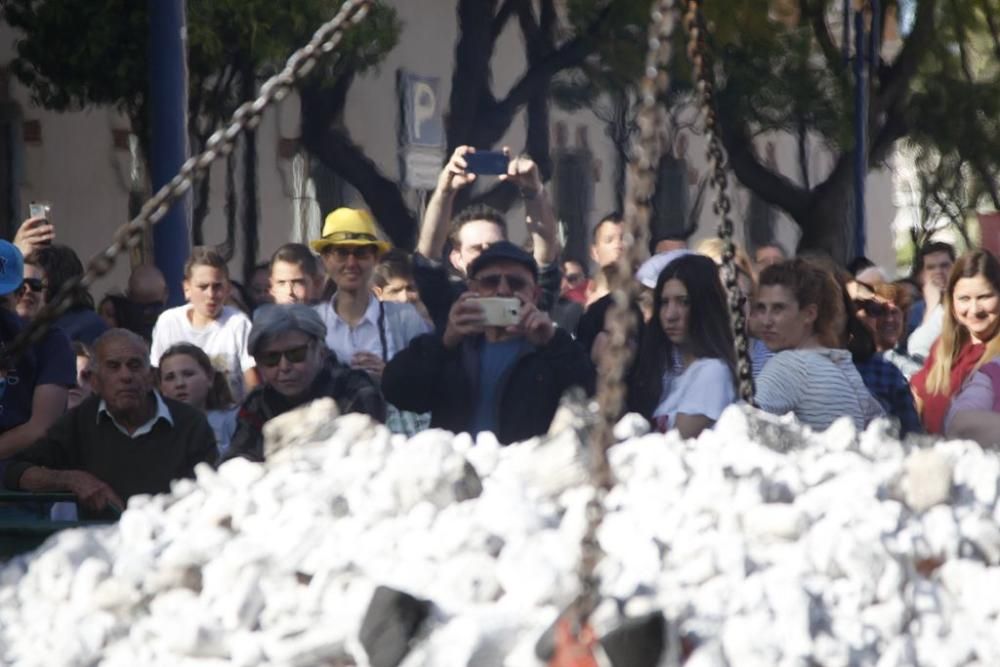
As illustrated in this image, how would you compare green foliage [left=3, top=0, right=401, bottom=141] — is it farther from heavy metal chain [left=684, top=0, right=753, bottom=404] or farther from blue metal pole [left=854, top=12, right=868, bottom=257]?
heavy metal chain [left=684, top=0, right=753, bottom=404]

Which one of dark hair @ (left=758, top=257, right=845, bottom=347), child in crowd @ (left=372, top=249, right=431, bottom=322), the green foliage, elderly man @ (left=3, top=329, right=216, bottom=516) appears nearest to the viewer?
elderly man @ (left=3, top=329, right=216, bottom=516)

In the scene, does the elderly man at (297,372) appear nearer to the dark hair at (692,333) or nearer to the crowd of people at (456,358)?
the crowd of people at (456,358)

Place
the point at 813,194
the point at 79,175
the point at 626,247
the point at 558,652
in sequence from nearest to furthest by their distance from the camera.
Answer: the point at 558,652 → the point at 626,247 → the point at 79,175 → the point at 813,194

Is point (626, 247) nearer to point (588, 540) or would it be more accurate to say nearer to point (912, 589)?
point (588, 540)

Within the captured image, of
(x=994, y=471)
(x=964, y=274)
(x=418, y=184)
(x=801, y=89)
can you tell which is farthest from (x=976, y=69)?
(x=994, y=471)

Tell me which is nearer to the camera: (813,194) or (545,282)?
(545,282)

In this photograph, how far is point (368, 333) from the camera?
6.48 meters

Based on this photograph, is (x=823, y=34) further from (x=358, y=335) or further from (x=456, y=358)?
(x=456, y=358)

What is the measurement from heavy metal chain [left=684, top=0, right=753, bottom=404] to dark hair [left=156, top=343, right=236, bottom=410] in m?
2.06

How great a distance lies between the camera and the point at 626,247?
2.98m

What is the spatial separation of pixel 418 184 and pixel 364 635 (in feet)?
42.9

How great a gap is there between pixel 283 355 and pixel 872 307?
9.59 ft

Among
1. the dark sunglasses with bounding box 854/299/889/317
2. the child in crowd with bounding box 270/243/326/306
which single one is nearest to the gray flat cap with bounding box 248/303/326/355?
the child in crowd with bounding box 270/243/326/306

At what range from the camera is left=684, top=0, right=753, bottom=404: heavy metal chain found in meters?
3.83
